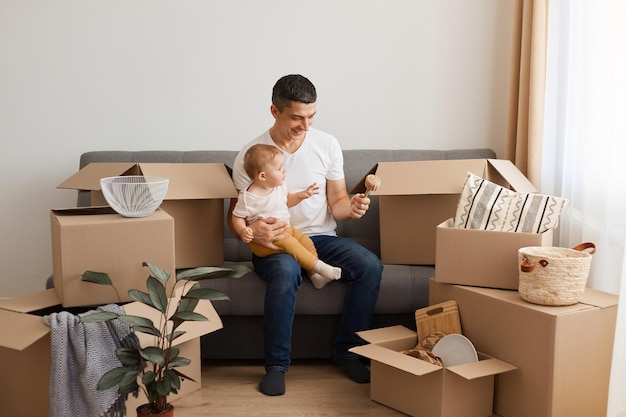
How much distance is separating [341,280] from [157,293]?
0.89 m

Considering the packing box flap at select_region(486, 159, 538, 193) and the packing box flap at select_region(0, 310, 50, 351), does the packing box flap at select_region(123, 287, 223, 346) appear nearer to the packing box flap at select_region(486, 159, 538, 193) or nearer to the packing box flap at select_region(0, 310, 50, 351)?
the packing box flap at select_region(0, 310, 50, 351)

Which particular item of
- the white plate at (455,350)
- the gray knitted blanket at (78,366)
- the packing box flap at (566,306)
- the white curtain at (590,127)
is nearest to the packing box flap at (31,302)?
the gray knitted blanket at (78,366)

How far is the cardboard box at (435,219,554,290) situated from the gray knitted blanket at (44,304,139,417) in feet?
3.72

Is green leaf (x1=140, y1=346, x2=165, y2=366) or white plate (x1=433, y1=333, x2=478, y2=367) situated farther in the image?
white plate (x1=433, y1=333, x2=478, y2=367)

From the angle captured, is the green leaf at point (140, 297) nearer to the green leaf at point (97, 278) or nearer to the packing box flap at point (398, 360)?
the green leaf at point (97, 278)

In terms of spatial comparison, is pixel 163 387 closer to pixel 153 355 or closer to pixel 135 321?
pixel 153 355

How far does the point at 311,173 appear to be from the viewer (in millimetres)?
2971

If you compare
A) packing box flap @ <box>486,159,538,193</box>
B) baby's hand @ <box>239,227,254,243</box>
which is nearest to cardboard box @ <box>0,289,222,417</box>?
baby's hand @ <box>239,227,254,243</box>

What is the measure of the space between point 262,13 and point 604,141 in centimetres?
173

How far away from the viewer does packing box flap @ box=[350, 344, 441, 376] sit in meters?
2.33

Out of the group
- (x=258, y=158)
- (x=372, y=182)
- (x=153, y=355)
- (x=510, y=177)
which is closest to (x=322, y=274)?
(x=372, y=182)

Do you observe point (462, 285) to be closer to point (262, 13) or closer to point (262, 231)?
point (262, 231)

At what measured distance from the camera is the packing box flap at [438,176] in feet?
9.36

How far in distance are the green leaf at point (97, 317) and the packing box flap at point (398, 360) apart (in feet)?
2.76
